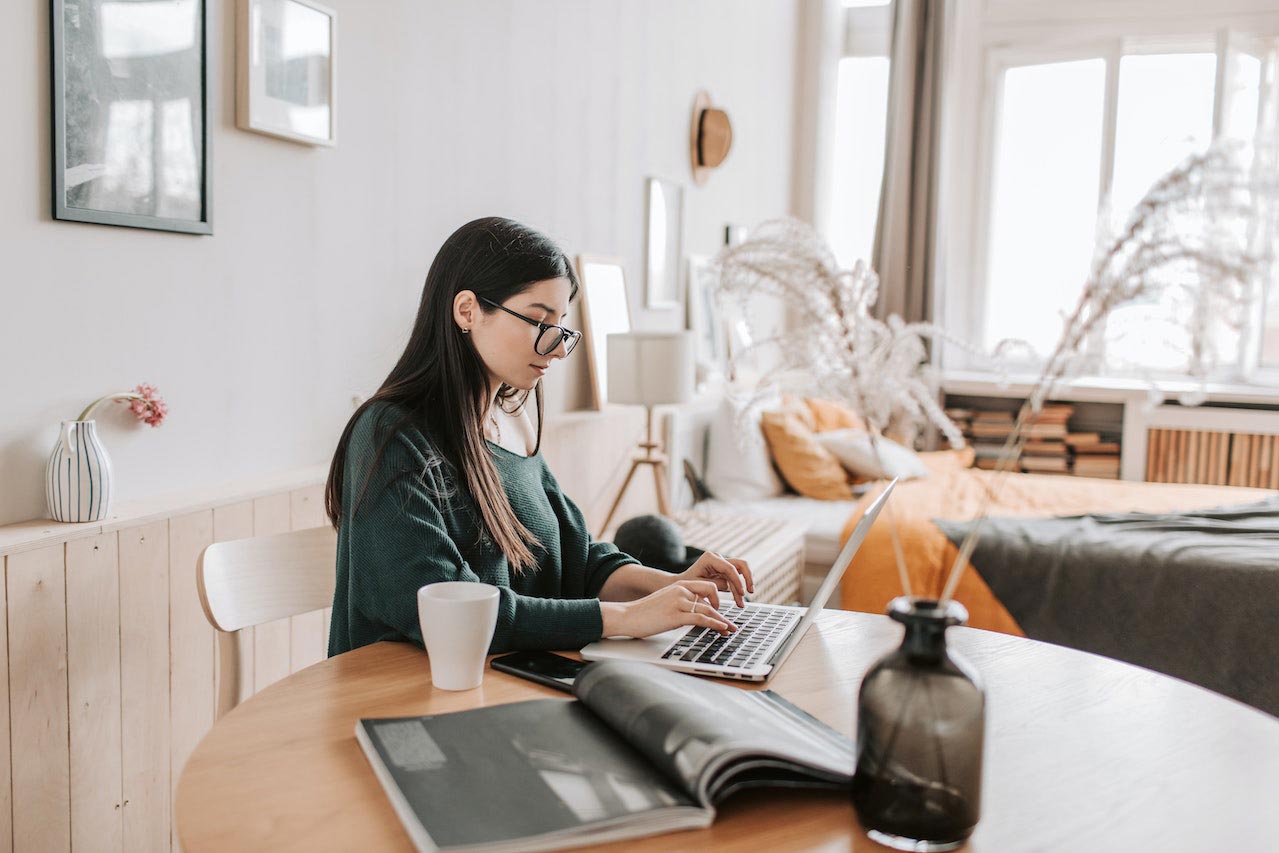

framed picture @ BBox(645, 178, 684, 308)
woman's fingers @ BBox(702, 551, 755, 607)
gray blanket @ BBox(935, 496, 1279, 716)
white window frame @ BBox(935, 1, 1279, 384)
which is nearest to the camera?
woman's fingers @ BBox(702, 551, 755, 607)

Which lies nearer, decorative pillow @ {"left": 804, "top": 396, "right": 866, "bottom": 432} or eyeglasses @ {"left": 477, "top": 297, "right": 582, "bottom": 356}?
eyeglasses @ {"left": 477, "top": 297, "right": 582, "bottom": 356}

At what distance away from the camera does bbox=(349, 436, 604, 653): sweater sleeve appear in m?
1.21

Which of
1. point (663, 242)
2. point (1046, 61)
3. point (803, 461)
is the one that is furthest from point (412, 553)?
point (1046, 61)

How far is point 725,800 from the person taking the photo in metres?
0.85

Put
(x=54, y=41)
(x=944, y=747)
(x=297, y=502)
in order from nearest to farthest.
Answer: (x=944, y=747) → (x=54, y=41) → (x=297, y=502)

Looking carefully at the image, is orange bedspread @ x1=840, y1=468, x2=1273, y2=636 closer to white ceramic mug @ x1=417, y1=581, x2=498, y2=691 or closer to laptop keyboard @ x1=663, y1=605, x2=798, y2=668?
laptop keyboard @ x1=663, y1=605, x2=798, y2=668

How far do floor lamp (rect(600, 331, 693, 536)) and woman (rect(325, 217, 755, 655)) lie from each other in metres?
1.41

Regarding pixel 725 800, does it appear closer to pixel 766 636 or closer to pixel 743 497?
pixel 766 636

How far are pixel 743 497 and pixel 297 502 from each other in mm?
2262

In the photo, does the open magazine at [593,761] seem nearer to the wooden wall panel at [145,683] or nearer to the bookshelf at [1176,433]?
the wooden wall panel at [145,683]

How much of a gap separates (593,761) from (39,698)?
1.06m

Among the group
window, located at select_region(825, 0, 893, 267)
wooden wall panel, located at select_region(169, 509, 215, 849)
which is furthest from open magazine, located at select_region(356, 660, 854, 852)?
window, located at select_region(825, 0, 893, 267)

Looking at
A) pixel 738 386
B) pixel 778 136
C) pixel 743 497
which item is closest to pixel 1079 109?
pixel 778 136

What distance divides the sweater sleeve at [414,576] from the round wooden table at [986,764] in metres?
0.06
